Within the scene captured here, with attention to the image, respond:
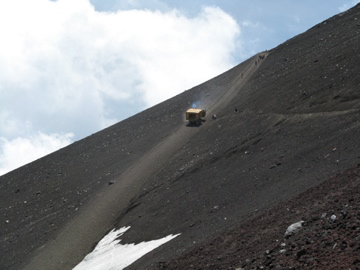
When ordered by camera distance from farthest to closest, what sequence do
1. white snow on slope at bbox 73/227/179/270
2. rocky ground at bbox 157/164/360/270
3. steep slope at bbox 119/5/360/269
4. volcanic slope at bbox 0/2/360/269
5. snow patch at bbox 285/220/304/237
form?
volcanic slope at bbox 0/2/360/269
white snow on slope at bbox 73/227/179/270
steep slope at bbox 119/5/360/269
snow patch at bbox 285/220/304/237
rocky ground at bbox 157/164/360/270

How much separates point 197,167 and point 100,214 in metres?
7.80

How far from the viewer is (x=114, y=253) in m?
29.8

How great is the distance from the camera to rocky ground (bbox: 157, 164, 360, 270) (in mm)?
13781

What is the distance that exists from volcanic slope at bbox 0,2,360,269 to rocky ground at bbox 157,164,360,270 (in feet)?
7.09

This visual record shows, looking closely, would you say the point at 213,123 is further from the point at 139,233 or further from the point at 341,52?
the point at 139,233

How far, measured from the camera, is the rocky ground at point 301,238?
13781 mm

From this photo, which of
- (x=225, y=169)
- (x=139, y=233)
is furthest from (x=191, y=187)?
(x=139, y=233)

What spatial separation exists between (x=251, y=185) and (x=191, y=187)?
6.45 metres

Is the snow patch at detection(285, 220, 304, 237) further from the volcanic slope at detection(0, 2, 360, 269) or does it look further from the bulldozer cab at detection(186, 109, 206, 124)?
the bulldozer cab at detection(186, 109, 206, 124)

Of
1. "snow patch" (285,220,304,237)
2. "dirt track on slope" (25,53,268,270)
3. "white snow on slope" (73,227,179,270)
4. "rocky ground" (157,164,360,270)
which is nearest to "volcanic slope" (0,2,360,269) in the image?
"dirt track on slope" (25,53,268,270)

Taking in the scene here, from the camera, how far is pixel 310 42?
6894cm

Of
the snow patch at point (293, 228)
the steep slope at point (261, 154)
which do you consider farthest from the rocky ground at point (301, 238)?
the steep slope at point (261, 154)

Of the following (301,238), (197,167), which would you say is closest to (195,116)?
(197,167)

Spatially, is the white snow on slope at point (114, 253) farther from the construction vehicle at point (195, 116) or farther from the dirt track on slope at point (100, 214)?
the construction vehicle at point (195, 116)
